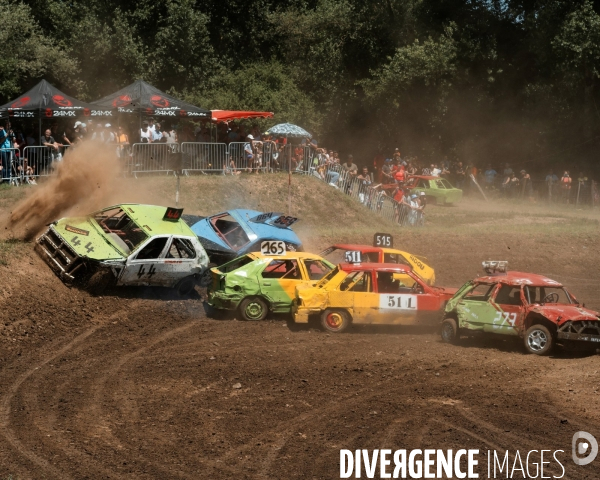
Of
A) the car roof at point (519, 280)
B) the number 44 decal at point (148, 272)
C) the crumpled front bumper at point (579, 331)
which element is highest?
the car roof at point (519, 280)

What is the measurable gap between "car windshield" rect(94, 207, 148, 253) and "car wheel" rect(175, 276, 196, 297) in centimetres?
126

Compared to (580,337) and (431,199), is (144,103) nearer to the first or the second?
(431,199)

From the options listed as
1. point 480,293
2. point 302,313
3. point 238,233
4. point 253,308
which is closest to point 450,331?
point 480,293

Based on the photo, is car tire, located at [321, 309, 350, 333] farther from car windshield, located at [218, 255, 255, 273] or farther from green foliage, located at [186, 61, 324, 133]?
green foliage, located at [186, 61, 324, 133]

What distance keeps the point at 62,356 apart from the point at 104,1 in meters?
37.7

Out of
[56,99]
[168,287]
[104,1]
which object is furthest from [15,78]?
[168,287]

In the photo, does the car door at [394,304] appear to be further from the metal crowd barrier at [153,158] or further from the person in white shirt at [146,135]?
the person in white shirt at [146,135]

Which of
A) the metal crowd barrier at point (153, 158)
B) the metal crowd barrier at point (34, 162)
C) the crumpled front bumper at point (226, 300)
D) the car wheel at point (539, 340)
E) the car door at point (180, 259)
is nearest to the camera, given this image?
the car wheel at point (539, 340)

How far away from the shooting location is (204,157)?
29156 mm

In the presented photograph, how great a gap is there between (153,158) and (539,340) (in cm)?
1624

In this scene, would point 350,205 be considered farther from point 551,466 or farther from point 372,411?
point 551,466

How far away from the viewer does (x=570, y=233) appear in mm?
28000

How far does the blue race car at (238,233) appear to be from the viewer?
20141 millimetres

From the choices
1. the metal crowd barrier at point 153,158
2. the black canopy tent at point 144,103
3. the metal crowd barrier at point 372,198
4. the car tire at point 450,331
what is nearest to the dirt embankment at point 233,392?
the car tire at point 450,331
